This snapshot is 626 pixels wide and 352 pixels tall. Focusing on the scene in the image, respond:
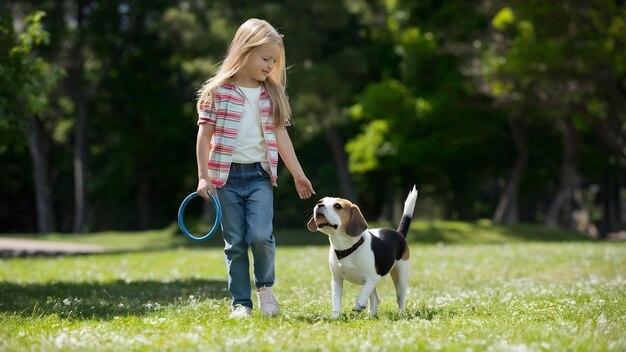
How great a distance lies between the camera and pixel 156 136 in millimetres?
42094

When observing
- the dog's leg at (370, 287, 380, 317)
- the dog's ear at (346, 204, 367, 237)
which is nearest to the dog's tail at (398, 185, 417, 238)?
the dog's leg at (370, 287, 380, 317)

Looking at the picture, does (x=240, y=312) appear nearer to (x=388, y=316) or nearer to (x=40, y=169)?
(x=388, y=316)

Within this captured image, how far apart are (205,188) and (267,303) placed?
114 cm

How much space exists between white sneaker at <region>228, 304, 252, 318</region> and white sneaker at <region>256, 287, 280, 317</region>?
0.40ft

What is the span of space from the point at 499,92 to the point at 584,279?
52.2ft

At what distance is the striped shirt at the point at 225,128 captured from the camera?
7.14 metres

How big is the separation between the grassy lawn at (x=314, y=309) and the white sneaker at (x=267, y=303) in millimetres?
118

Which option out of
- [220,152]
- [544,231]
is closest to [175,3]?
[544,231]

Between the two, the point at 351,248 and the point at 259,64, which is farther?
the point at 259,64

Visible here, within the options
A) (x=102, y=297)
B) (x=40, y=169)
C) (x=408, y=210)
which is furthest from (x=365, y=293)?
(x=40, y=169)

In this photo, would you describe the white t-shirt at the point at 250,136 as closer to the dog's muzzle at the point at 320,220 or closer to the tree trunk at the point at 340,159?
the dog's muzzle at the point at 320,220

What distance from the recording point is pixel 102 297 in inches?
392

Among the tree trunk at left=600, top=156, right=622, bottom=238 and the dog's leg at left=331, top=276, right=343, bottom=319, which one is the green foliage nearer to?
the dog's leg at left=331, top=276, right=343, bottom=319

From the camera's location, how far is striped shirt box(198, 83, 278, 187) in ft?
23.4
